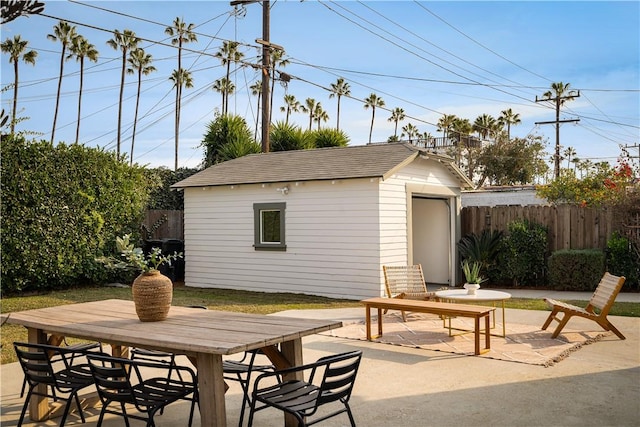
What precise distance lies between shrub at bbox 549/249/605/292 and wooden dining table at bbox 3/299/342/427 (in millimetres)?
10211

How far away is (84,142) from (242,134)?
246 inches

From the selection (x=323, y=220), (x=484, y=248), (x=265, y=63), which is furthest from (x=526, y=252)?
(x=265, y=63)

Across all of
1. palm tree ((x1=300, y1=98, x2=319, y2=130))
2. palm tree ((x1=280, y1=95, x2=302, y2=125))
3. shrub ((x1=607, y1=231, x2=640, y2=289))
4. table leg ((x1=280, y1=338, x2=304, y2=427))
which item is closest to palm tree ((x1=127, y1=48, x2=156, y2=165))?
palm tree ((x1=280, y1=95, x2=302, y2=125))

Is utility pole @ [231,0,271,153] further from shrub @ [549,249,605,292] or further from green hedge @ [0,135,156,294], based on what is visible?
shrub @ [549,249,605,292]

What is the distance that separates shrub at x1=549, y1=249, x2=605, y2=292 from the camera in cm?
1315

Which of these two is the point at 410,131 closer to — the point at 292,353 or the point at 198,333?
the point at 292,353

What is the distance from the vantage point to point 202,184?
49.1 feet

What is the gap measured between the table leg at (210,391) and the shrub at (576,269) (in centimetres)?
1132

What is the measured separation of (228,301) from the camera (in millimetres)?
12305

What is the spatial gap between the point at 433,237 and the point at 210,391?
12.2 metres

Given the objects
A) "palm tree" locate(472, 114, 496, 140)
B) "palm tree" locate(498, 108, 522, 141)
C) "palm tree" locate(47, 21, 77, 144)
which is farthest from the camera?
"palm tree" locate(498, 108, 522, 141)

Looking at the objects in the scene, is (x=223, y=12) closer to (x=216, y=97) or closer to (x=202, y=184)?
(x=202, y=184)

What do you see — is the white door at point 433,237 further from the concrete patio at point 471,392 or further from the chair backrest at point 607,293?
the concrete patio at point 471,392

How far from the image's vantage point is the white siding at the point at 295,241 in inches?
492
